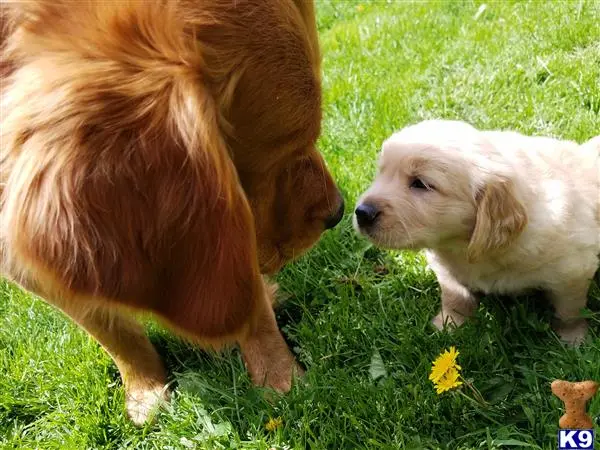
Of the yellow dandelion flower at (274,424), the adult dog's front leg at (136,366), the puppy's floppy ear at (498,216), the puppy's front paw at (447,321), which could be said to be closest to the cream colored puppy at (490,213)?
the puppy's floppy ear at (498,216)

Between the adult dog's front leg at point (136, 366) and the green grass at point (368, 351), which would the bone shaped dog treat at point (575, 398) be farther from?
the adult dog's front leg at point (136, 366)

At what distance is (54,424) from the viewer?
8.44ft

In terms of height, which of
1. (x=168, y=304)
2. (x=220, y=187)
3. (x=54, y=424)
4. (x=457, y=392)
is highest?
(x=220, y=187)

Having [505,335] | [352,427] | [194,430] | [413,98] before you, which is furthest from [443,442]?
[413,98]

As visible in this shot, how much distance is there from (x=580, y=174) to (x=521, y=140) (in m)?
0.25

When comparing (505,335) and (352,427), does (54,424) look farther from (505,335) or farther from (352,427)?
(505,335)

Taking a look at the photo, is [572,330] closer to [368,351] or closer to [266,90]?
[368,351]

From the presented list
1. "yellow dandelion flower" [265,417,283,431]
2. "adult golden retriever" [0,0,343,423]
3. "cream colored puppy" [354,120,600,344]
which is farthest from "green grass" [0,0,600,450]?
"adult golden retriever" [0,0,343,423]

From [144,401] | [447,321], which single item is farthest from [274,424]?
[447,321]

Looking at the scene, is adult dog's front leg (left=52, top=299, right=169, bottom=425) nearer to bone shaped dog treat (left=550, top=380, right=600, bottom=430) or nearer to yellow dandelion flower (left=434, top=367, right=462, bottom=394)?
yellow dandelion flower (left=434, top=367, right=462, bottom=394)

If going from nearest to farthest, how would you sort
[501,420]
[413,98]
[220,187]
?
[220,187]
[501,420]
[413,98]

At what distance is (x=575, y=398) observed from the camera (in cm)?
176

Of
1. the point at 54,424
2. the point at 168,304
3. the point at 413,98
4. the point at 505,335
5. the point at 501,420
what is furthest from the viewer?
the point at 413,98

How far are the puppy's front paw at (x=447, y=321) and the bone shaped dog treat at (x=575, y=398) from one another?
2.19ft
